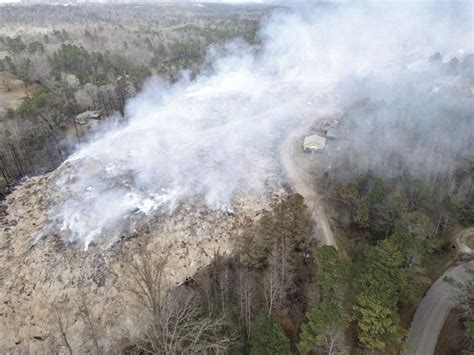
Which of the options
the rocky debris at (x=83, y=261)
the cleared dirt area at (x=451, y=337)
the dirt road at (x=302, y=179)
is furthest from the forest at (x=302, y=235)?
the dirt road at (x=302, y=179)

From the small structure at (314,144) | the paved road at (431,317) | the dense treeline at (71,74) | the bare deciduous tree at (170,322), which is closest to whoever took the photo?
the bare deciduous tree at (170,322)

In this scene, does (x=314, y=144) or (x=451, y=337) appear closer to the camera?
(x=451, y=337)

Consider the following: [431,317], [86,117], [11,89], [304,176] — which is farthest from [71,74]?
[431,317]

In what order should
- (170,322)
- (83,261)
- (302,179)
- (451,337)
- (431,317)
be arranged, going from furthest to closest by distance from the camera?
(302,179) → (83,261) → (431,317) → (451,337) → (170,322)

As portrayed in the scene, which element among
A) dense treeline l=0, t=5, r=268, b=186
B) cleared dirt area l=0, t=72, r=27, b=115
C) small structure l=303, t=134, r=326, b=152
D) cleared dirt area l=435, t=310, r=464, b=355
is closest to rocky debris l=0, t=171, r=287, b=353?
small structure l=303, t=134, r=326, b=152

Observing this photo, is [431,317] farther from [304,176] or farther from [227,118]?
[227,118]

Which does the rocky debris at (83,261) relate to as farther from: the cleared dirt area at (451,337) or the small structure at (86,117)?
the small structure at (86,117)

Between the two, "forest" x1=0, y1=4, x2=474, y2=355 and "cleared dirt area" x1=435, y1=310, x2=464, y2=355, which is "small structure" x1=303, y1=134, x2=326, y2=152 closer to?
"forest" x1=0, y1=4, x2=474, y2=355
